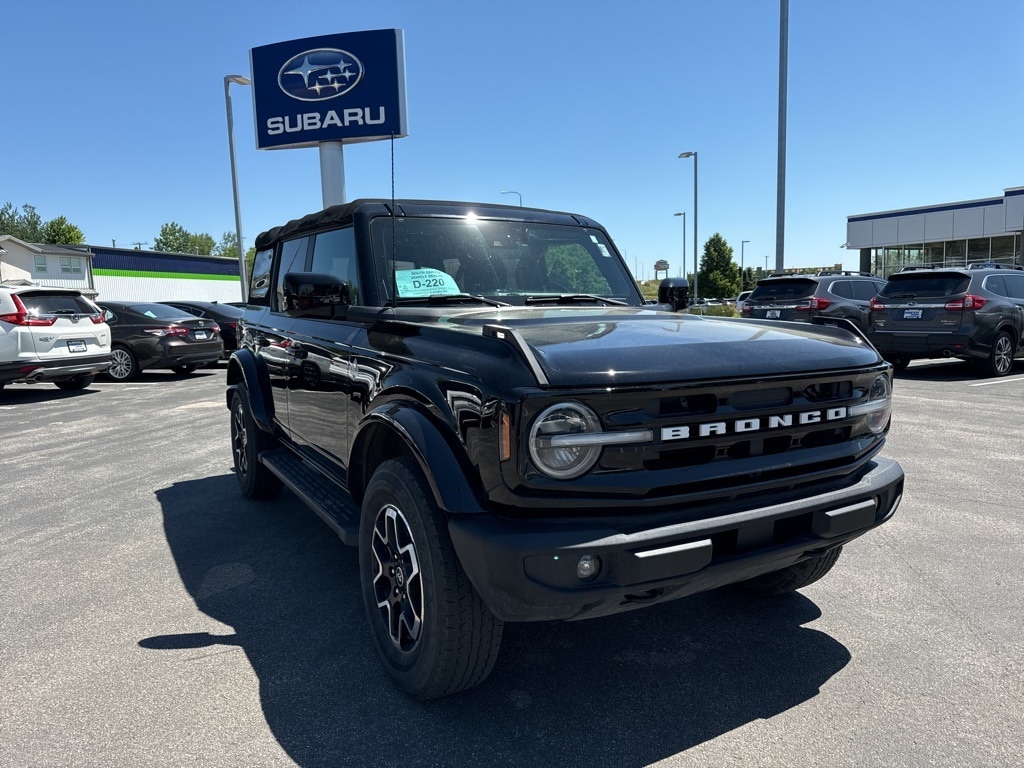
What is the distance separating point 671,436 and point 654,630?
1.30m

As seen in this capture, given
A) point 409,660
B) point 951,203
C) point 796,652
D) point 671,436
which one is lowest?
point 796,652

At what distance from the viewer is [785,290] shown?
13766mm

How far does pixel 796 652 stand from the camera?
9.60ft

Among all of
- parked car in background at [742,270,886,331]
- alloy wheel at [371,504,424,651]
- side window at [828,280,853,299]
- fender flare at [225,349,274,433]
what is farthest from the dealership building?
alloy wheel at [371,504,424,651]

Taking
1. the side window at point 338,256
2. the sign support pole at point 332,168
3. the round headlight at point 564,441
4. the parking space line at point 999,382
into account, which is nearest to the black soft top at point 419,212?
the side window at point 338,256

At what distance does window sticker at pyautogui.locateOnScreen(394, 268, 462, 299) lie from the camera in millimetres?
3477

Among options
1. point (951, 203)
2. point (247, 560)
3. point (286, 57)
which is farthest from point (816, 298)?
point (951, 203)

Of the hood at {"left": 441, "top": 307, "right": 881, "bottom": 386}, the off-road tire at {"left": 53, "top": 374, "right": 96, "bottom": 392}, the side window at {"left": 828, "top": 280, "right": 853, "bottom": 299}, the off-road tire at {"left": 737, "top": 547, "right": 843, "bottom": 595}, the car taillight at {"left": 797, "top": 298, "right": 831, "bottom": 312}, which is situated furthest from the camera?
the side window at {"left": 828, "top": 280, "right": 853, "bottom": 299}

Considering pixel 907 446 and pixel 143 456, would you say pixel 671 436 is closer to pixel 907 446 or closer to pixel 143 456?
pixel 907 446

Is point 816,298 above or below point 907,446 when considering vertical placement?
above

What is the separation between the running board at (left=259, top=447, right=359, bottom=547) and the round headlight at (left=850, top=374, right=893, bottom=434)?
2.08 metres

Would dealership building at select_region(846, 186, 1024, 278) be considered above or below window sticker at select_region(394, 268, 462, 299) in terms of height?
above

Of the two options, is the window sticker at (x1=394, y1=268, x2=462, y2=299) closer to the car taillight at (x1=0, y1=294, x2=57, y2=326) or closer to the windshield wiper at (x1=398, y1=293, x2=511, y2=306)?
the windshield wiper at (x1=398, y1=293, x2=511, y2=306)

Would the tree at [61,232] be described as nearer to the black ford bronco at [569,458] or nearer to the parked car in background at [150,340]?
the parked car in background at [150,340]
